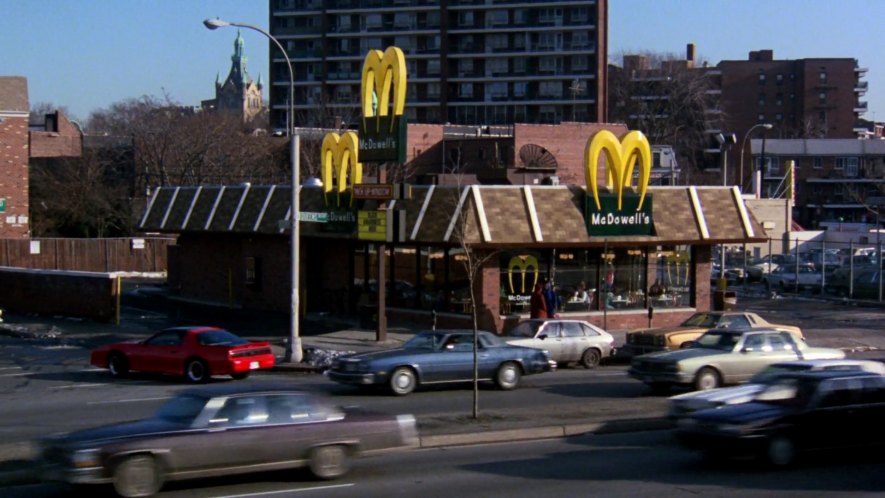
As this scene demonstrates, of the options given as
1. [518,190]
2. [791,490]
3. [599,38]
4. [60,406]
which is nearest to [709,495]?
[791,490]

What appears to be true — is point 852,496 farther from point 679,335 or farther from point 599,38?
point 599,38

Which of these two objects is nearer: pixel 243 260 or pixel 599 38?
pixel 243 260

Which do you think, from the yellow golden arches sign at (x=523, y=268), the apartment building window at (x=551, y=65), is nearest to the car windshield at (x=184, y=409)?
the yellow golden arches sign at (x=523, y=268)

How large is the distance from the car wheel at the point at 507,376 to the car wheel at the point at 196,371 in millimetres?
6882

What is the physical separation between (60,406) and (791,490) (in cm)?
1410

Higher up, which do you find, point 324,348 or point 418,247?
point 418,247

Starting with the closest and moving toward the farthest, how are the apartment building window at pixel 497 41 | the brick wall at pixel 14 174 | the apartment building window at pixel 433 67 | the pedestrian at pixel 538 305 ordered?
the pedestrian at pixel 538 305
the brick wall at pixel 14 174
the apartment building window at pixel 497 41
the apartment building window at pixel 433 67

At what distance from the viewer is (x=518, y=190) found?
3284 cm

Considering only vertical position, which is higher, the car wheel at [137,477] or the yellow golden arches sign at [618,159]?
the yellow golden arches sign at [618,159]

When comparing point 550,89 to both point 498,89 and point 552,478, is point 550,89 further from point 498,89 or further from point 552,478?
point 552,478

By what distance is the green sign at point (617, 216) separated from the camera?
33.7 metres

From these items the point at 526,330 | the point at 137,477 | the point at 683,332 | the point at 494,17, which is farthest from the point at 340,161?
the point at 494,17

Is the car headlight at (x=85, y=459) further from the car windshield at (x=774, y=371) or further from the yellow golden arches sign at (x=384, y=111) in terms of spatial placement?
the yellow golden arches sign at (x=384, y=111)

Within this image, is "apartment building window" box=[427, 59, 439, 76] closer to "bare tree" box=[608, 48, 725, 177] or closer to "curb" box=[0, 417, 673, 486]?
"bare tree" box=[608, 48, 725, 177]
